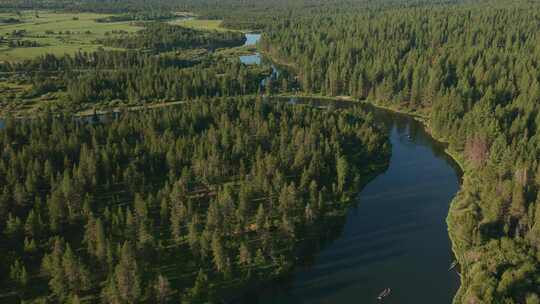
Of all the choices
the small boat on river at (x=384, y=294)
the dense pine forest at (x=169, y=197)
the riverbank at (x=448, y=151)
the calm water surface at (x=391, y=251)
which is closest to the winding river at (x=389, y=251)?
the calm water surface at (x=391, y=251)

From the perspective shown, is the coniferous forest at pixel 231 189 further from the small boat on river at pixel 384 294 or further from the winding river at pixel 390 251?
the small boat on river at pixel 384 294

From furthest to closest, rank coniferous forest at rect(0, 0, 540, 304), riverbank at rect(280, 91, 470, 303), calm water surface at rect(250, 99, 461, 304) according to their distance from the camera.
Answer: riverbank at rect(280, 91, 470, 303) → calm water surface at rect(250, 99, 461, 304) → coniferous forest at rect(0, 0, 540, 304)

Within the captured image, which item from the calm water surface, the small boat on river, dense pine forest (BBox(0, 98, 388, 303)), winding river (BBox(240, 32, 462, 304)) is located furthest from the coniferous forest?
the small boat on river

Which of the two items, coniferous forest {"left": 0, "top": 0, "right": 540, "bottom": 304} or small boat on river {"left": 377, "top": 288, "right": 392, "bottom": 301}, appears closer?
small boat on river {"left": 377, "top": 288, "right": 392, "bottom": 301}

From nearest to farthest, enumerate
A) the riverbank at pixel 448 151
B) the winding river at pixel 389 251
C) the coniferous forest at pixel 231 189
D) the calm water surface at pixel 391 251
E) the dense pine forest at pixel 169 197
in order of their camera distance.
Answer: the coniferous forest at pixel 231 189 < the dense pine forest at pixel 169 197 < the winding river at pixel 389 251 < the calm water surface at pixel 391 251 < the riverbank at pixel 448 151

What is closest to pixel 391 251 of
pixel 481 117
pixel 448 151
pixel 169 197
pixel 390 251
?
pixel 390 251

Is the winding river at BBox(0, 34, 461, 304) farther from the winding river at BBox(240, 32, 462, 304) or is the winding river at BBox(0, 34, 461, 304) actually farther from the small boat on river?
the small boat on river

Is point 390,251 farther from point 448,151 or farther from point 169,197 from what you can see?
point 448,151

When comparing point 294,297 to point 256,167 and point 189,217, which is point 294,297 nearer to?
point 189,217
